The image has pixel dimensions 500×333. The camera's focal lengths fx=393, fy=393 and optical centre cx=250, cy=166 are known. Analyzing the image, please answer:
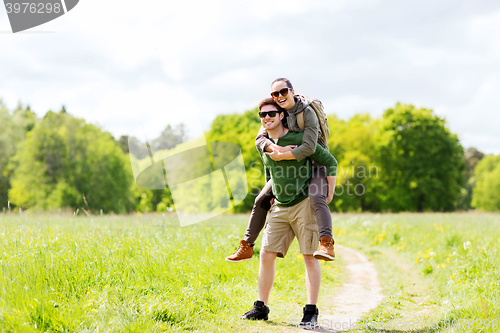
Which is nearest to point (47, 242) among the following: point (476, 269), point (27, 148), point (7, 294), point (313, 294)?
point (7, 294)

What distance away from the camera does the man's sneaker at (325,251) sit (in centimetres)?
366

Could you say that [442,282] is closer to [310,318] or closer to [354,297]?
[354,297]

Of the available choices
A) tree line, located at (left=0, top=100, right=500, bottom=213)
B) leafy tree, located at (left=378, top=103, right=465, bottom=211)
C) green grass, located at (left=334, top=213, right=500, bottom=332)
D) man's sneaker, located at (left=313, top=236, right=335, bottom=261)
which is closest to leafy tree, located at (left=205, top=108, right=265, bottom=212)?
tree line, located at (left=0, top=100, right=500, bottom=213)

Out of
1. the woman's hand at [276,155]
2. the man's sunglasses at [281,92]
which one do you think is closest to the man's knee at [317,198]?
the woman's hand at [276,155]

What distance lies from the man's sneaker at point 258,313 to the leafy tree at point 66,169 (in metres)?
36.2

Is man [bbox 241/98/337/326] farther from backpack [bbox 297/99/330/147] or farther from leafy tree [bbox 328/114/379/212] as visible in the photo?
leafy tree [bbox 328/114/379/212]

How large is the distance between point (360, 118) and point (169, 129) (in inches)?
1502

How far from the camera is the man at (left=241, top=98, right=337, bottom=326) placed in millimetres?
3963

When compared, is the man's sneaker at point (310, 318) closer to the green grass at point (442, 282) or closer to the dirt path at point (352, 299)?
the dirt path at point (352, 299)

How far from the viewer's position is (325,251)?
145 inches

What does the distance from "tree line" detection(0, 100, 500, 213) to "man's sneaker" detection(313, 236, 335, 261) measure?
3109 cm
